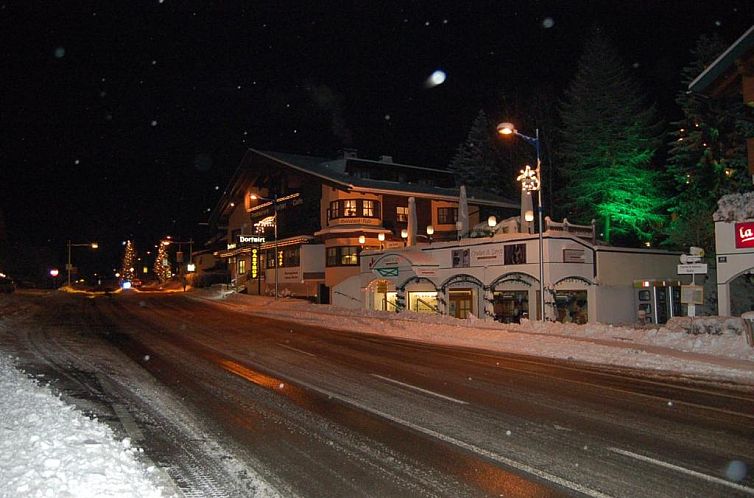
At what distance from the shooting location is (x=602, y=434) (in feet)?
26.5

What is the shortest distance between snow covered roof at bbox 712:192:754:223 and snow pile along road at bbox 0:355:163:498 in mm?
21274

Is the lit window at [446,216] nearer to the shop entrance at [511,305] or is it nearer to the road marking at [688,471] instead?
the shop entrance at [511,305]

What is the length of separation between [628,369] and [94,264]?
133144 millimetres

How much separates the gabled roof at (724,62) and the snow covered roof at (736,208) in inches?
193

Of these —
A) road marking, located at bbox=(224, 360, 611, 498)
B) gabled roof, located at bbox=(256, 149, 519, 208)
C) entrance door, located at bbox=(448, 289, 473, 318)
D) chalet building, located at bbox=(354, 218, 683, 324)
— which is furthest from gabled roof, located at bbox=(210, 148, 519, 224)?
road marking, located at bbox=(224, 360, 611, 498)

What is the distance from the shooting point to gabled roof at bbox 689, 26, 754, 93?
21.2m

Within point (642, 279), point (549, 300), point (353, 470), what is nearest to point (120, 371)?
point (353, 470)

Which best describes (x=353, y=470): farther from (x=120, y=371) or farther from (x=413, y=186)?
(x=413, y=186)

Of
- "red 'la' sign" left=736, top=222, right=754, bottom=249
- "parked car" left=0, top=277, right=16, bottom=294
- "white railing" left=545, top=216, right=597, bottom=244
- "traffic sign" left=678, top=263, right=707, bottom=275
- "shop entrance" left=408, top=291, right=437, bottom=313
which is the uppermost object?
"white railing" left=545, top=216, right=597, bottom=244

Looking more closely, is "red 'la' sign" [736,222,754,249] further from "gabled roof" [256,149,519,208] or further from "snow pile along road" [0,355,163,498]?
"gabled roof" [256,149,519,208]

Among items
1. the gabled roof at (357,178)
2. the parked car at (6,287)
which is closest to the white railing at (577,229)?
the gabled roof at (357,178)

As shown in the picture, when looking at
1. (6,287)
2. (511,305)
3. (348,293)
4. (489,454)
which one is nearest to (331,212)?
(348,293)

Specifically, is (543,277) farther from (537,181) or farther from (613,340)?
(613,340)

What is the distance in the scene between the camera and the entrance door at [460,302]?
32406 millimetres
